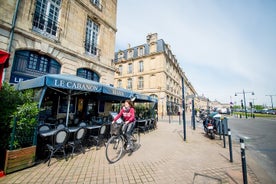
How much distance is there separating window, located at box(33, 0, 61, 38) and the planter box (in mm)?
7437

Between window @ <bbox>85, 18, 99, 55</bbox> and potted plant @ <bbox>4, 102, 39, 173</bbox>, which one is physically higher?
window @ <bbox>85, 18, 99, 55</bbox>

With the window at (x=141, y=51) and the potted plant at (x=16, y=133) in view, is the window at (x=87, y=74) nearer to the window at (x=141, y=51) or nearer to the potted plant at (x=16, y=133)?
the potted plant at (x=16, y=133)

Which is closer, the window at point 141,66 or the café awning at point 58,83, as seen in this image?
the café awning at point 58,83

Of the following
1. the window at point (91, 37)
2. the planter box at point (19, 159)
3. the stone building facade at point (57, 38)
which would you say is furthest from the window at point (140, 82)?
the planter box at point (19, 159)

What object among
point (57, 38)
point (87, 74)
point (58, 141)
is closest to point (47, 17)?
point (57, 38)

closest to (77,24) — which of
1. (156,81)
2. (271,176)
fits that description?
(271,176)

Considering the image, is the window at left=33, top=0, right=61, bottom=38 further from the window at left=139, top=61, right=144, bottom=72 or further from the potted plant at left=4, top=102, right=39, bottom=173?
the window at left=139, top=61, right=144, bottom=72

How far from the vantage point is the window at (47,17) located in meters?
7.80

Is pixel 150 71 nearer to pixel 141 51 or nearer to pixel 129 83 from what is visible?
pixel 141 51

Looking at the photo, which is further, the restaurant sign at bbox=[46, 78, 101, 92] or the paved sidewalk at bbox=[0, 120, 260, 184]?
the restaurant sign at bbox=[46, 78, 101, 92]

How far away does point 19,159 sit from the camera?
3205 mm

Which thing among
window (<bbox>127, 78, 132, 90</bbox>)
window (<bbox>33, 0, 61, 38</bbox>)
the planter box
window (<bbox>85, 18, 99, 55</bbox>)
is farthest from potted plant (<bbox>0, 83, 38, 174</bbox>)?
window (<bbox>127, 78, 132, 90</bbox>)

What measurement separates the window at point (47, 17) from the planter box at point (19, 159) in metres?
7.44

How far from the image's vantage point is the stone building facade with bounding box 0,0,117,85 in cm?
672
